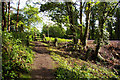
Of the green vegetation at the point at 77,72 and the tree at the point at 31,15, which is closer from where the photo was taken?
the green vegetation at the point at 77,72

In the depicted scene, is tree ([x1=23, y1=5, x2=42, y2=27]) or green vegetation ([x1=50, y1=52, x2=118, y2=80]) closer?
green vegetation ([x1=50, y1=52, x2=118, y2=80])

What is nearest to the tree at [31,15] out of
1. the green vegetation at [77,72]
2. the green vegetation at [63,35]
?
the green vegetation at [63,35]

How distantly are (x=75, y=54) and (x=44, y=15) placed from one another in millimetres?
5901

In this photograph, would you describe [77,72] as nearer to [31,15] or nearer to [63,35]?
[63,35]

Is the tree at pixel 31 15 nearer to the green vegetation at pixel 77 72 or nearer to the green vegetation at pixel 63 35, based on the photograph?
the green vegetation at pixel 63 35

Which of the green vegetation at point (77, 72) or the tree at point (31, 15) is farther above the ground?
the tree at point (31, 15)

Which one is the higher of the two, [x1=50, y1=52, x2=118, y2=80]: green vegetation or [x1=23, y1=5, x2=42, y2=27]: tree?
[x1=23, y1=5, x2=42, y2=27]: tree

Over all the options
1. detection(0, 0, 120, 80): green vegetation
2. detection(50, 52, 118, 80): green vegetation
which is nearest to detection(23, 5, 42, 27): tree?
detection(0, 0, 120, 80): green vegetation

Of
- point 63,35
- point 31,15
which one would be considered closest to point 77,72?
point 63,35

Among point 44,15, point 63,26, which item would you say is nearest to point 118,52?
point 63,26

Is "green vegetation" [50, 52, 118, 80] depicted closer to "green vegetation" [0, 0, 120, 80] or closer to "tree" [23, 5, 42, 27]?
"green vegetation" [0, 0, 120, 80]

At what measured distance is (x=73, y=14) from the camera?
10734 millimetres

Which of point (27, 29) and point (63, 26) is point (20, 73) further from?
point (27, 29)

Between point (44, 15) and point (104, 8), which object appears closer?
point (44, 15)
